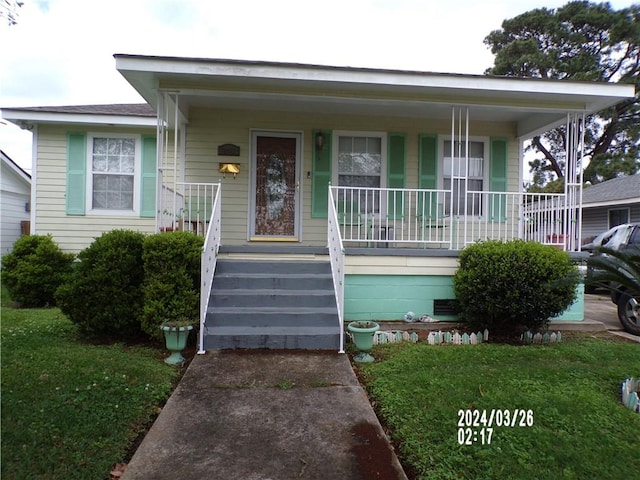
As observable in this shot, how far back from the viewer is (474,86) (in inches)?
216

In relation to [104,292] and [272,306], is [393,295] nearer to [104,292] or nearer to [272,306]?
[272,306]

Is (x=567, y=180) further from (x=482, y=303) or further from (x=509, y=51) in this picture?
(x=509, y=51)

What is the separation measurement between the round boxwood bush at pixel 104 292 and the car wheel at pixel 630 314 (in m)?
6.72

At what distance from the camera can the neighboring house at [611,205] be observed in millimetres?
14635

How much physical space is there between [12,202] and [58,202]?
25.8 ft

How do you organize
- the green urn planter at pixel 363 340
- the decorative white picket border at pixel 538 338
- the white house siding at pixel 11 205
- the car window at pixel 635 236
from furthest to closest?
the white house siding at pixel 11 205 < the car window at pixel 635 236 < the decorative white picket border at pixel 538 338 < the green urn planter at pixel 363 340

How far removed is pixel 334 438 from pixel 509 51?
2430 centimetres

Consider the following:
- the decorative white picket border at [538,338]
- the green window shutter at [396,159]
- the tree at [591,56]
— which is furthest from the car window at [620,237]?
the tree at [591,56]

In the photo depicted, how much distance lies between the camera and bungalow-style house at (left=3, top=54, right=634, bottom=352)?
530cm

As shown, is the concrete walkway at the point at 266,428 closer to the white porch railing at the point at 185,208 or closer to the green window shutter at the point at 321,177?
the white porch railing at the point at 185,208

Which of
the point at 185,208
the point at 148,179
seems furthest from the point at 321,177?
the point at 148,179

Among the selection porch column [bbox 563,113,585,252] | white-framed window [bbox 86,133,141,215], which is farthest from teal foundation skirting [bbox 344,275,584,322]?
white-framed window [bbox 86,133,141,215]

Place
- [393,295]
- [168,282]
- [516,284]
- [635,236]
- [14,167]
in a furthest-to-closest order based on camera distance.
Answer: [14,167] → [635,236] → [393,295] → [516,284] → [168,282]

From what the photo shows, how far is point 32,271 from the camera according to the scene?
674cm
